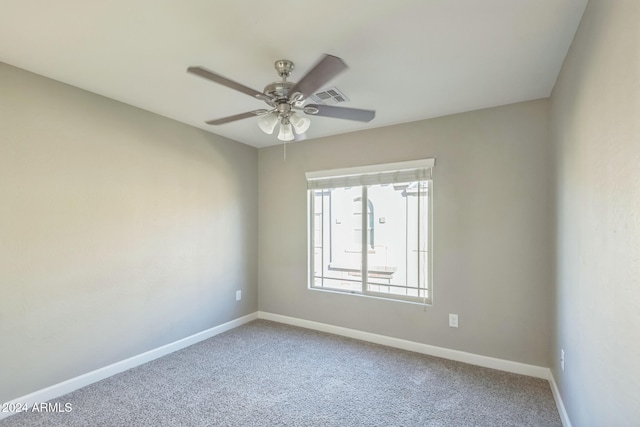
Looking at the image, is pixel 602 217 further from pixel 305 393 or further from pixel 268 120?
pixel 305 393

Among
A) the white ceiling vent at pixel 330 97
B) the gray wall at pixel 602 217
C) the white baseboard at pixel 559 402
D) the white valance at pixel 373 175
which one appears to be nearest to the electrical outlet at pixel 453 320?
the white baseboard at pixel 559 402

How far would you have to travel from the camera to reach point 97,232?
8.64ft

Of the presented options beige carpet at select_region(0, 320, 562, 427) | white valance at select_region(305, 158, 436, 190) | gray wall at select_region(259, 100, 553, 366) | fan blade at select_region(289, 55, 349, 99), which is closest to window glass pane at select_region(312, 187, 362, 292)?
white valance at select_region(305, 158, 436, 190)

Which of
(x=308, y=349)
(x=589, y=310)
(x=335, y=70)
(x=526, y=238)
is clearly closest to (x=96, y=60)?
(x=335, y=70)

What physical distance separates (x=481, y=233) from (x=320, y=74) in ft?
7.25

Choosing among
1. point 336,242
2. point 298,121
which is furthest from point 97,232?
point 336,242

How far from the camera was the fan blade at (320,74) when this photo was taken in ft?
4.84

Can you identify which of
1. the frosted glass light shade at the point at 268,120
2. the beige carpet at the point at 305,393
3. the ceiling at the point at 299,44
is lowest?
the beige carpet at the point at 305,393

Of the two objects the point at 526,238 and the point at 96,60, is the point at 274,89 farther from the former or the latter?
the point at 526,238

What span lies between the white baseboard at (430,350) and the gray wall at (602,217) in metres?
Result: 0.65

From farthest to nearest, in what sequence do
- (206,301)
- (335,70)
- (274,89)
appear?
1. (206,301)
2. (274,89)
3. (335,70)

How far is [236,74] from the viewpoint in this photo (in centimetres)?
227

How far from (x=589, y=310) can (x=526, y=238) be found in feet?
4.19

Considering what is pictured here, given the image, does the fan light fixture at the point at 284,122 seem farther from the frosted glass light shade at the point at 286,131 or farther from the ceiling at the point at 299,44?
the ceiling at the point at 299,44
